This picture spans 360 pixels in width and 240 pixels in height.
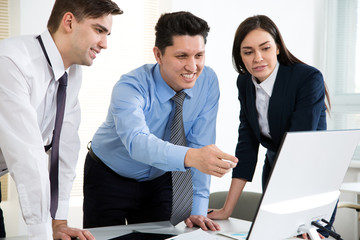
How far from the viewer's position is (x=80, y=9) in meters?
1.58

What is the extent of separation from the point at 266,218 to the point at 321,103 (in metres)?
0.90

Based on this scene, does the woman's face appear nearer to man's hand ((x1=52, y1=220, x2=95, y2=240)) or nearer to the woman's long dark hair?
the woman's long dark hair

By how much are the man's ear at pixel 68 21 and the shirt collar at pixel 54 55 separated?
0.25 ft

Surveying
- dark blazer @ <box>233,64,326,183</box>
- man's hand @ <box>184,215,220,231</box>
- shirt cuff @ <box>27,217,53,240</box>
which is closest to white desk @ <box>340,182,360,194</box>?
dark blazer @ <box>233,64,326,183</box>

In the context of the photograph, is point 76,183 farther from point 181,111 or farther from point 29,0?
point 181,111

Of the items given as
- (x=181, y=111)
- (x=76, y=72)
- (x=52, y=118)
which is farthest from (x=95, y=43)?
(x=181, y=111)

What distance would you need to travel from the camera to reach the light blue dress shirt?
1702 millimetres

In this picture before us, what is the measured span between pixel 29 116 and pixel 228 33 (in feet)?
9.78

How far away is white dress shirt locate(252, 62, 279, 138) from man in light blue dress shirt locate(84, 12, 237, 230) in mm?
203

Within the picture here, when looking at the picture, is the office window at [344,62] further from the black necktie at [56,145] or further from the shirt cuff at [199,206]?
the black necktie at [56,145]

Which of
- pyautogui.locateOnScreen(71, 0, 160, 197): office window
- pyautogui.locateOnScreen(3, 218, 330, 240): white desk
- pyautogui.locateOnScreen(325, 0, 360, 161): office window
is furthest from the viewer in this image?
pyautogui.locateOnScreen(325, 0, 360, 161): office window

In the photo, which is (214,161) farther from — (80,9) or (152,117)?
(80,9)

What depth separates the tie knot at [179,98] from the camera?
186 cm

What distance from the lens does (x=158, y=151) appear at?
1448mm
